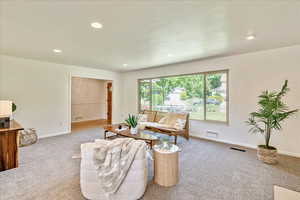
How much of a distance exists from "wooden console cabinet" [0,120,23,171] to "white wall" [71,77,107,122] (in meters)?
4.90

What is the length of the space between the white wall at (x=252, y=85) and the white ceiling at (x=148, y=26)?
0.38 meters

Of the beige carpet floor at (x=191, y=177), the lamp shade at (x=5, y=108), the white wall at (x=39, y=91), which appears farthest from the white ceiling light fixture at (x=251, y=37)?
the white wall at (x=39, y=91)

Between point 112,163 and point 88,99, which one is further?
point 88,99

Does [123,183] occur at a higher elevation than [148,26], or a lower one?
lower

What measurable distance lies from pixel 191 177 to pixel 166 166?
620 mm

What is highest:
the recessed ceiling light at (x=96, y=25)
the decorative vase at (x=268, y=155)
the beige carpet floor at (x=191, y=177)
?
the recessed ceiling light at (x=96, y=25)

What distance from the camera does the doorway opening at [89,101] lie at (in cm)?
735

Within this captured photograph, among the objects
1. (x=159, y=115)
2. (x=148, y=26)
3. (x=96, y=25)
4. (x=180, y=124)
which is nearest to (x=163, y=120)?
(x=159, y=115)

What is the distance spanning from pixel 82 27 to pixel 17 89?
11.4 feet

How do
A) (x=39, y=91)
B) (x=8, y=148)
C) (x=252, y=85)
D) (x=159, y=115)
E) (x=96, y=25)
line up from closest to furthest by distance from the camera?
(x=96, y=25) < (x=8, y=148) < (x=252, y=85) < (x=39, y=91) < (x=159, y=115)

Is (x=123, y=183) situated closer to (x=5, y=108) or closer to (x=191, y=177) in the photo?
(x=191, y=177)

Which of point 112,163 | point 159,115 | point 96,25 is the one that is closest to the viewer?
point 112,163

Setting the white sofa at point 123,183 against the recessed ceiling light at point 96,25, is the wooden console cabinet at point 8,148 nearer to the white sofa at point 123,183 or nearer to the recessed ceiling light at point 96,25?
the white sofa at point 123,183

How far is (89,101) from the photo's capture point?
808cm
